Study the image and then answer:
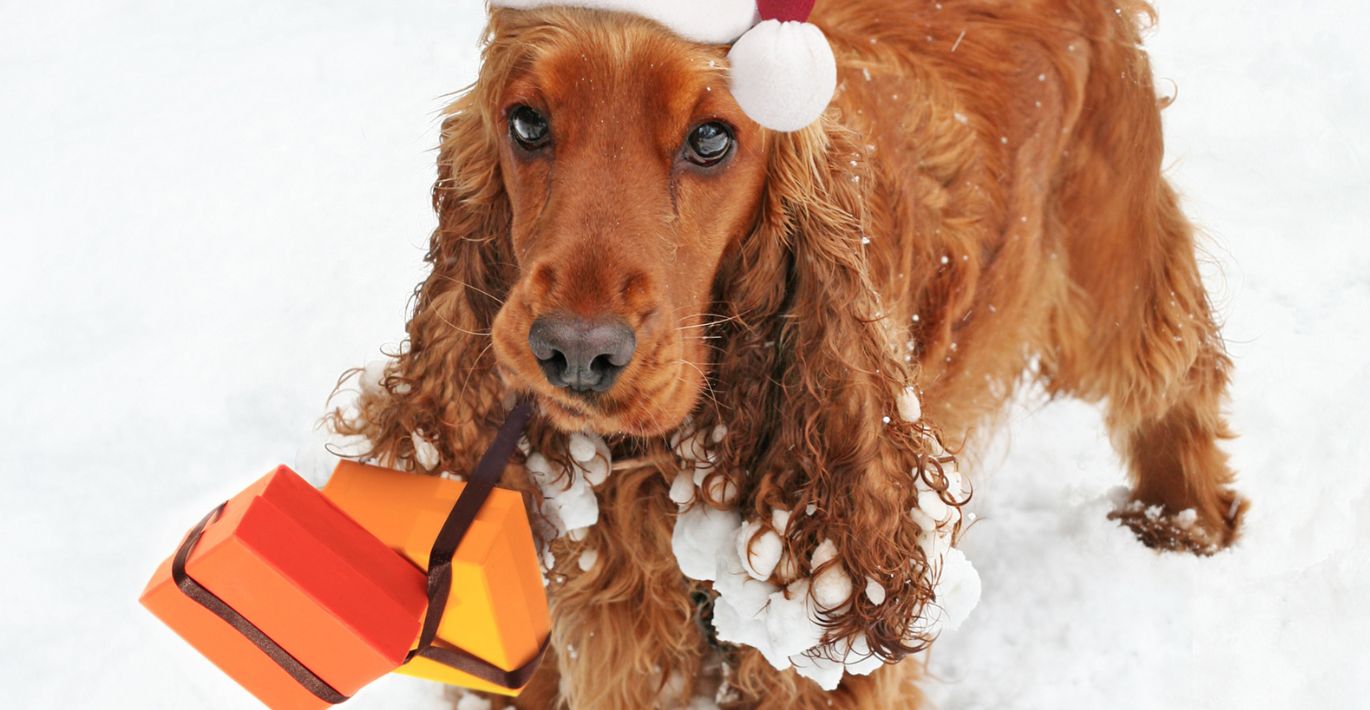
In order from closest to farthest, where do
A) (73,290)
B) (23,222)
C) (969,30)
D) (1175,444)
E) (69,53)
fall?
1. (969,30)
2. (1175,444)
3. (73,290)
4. (23,222)
5. (69,53)

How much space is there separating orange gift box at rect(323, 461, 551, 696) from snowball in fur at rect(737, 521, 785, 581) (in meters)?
0.35

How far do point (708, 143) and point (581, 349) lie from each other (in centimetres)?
38

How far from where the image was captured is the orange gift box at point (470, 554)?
1.85 meters

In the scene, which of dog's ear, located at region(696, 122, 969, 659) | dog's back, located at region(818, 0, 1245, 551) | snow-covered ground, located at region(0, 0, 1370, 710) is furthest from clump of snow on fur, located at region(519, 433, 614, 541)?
snow-covered ground, located at region(0, 0, 1370, 710)

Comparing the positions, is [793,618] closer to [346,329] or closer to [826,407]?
[826,407]

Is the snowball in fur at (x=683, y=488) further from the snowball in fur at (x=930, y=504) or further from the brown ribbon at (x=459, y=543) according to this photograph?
the snowball in fur at (x=930, y=504)

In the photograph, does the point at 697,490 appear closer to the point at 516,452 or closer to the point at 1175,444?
the point at 516,452

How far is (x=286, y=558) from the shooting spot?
1.61 m

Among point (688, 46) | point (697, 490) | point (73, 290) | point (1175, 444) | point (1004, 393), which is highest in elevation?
point (688, 46)

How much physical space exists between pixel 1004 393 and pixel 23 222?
122 inches

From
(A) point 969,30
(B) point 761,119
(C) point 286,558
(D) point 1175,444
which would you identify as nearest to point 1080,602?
(D) point 1175,444

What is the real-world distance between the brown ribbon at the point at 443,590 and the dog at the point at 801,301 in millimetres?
130

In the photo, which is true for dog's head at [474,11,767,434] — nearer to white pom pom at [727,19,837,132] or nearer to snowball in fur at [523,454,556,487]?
white pom pom at [727,19,837,132]

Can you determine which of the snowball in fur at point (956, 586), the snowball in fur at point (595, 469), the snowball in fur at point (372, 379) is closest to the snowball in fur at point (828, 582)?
the snowball in fur at point (956, 586)
